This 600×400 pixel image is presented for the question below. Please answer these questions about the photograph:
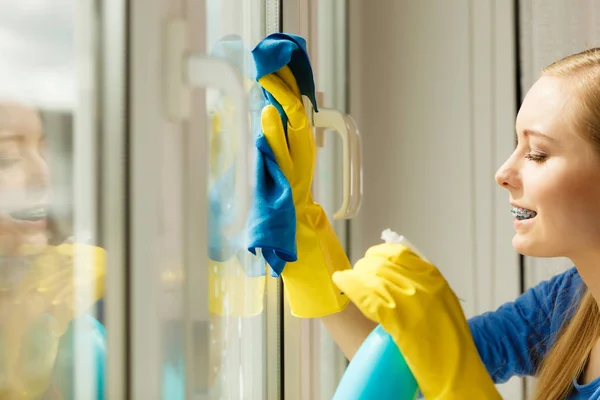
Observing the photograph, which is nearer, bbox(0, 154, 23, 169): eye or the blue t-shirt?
bbox(0, 154, 23, 169): eye

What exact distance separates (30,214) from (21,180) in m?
0.03

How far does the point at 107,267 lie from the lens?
0.56 metres

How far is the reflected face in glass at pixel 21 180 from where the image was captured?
18.3 inches

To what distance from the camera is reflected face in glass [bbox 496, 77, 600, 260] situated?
2.38ft

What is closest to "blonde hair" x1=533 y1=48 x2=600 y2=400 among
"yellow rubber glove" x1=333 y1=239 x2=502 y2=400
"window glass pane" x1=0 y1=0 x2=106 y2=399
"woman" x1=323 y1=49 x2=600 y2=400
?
"woman" x1=323 y1=49 x2=600 y2=400

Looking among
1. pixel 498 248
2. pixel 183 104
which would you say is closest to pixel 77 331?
pixel 183 104

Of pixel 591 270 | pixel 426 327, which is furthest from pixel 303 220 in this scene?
pixel 591 270

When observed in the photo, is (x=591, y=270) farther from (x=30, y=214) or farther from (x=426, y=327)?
(x=30, y=214)

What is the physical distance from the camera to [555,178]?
2.39 feet

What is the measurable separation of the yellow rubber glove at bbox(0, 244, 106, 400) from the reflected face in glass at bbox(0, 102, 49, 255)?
0.03 metres

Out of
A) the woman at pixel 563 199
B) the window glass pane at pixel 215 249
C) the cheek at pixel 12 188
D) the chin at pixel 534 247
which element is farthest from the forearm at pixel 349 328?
the cheek at pixel 12 188

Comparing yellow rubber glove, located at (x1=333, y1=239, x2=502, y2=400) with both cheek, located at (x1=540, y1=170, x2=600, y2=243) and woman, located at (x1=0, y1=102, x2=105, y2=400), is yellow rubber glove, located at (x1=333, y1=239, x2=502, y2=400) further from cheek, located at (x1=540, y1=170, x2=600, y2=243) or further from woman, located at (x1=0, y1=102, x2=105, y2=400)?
woman, located at (x1=0, y1=102, x2=105, y2=400)

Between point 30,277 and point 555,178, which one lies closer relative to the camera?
point 30,277

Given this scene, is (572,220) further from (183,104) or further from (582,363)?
(183,104)
